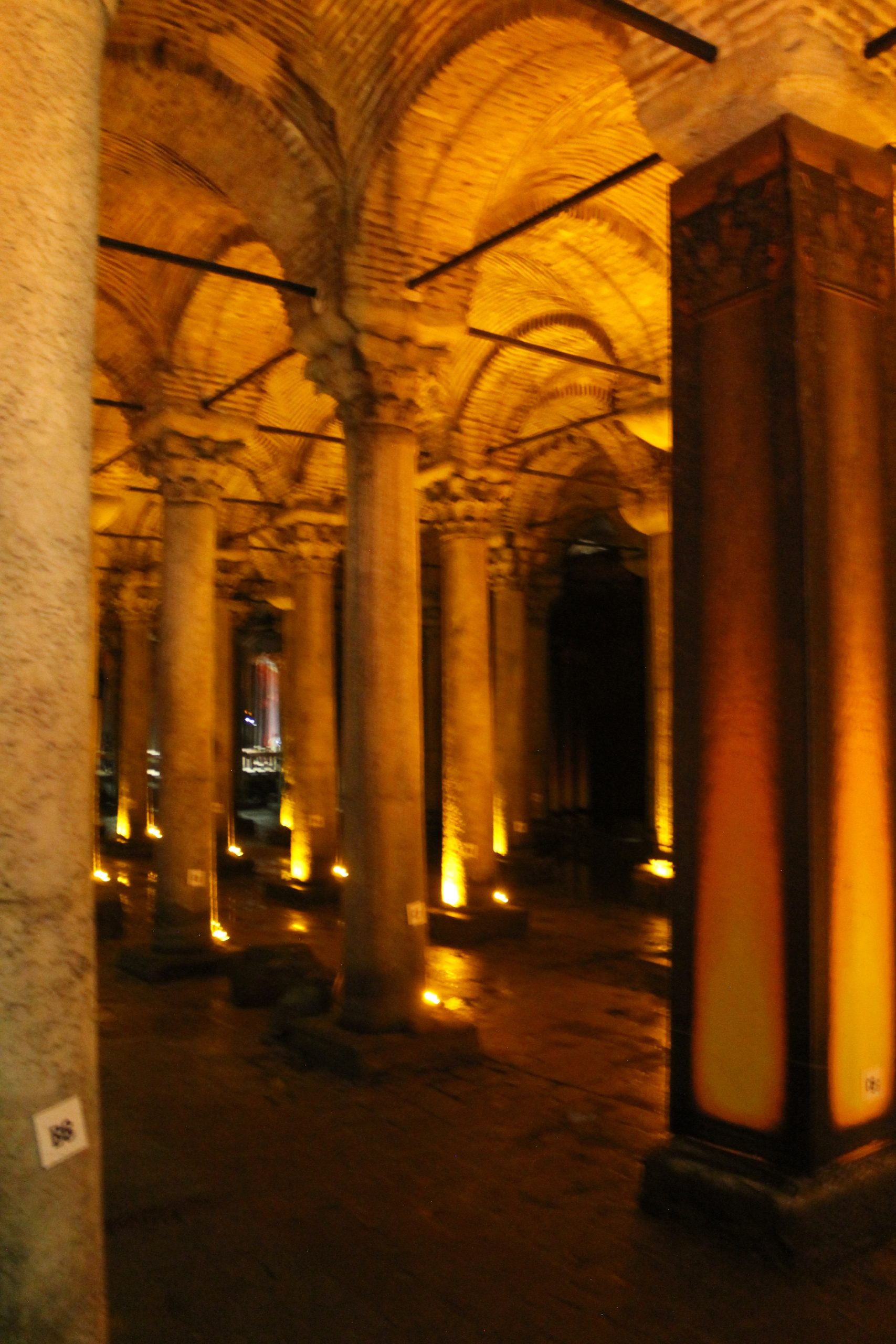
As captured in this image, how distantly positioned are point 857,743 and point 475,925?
6.93m

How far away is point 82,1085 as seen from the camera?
2328 millimetres

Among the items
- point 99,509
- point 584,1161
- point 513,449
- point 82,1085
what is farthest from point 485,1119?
point 99,509

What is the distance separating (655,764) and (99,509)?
6.85m

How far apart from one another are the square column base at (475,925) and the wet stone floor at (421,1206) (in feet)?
8.00

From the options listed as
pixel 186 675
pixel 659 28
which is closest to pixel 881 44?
pixel 659 28

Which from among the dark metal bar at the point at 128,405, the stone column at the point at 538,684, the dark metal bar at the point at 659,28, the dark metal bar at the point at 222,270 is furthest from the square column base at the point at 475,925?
the dark metal bar at the point at 659,28

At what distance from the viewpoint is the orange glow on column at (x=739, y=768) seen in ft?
12.7

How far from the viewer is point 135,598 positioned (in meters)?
18.2

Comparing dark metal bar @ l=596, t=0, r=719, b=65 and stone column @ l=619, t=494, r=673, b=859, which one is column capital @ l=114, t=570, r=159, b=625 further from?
dark metal bar @ l=596, t=0, r=719, b=65

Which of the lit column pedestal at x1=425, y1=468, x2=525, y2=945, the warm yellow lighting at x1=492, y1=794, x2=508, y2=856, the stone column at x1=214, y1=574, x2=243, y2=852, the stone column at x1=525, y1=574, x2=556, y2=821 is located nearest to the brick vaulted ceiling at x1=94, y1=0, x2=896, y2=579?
the lit column pedestal at x1=425, y1=468, x2=525, y2=945

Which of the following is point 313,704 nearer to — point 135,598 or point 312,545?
point 312,545

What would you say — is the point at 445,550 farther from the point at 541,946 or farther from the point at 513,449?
the point at 541,946

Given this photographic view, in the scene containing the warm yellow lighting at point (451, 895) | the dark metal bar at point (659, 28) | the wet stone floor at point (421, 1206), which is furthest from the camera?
the warm yellow lighting at point (451, 895)

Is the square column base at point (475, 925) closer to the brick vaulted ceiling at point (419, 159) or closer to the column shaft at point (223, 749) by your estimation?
the brick vaulted ceiling at point (419, 159)
